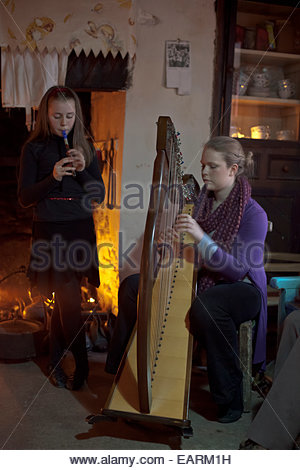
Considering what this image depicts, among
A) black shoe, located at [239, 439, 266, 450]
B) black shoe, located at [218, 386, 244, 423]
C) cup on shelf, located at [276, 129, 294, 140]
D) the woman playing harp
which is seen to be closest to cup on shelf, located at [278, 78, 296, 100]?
cup on shelf, located at [276, 129, 294, 140]

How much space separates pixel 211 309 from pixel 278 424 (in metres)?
0.49

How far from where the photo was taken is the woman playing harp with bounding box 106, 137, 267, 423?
1929 mm

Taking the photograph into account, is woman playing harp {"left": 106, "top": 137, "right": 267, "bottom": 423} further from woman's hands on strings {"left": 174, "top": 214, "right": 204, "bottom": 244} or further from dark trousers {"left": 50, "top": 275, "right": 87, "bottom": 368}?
dark trousers {"left": 50, "top": 275, "right": 87, "bottom": 368}

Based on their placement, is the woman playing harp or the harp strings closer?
the harp strings

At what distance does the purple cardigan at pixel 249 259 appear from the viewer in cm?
199

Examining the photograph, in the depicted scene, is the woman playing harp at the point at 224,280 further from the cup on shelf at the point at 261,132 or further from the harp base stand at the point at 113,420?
the cup on shelf at the point at 261,132

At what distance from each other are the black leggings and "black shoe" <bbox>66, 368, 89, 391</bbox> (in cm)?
36

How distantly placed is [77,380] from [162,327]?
24.6 inches

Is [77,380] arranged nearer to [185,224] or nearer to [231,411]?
[231,411]

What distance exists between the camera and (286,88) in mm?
3297

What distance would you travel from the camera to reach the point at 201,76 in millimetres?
3072

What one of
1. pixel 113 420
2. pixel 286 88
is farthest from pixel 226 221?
pixel 286 88

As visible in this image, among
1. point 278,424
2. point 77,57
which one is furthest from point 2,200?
point 278,424
